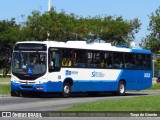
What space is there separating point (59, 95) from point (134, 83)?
19.1 feet

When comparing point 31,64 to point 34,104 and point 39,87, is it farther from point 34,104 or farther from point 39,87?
point 34,104

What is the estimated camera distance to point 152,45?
4716 cm

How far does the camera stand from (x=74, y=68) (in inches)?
1223

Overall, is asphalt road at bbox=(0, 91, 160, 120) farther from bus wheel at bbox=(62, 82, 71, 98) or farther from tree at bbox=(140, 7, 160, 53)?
tree at bbox=(140, 7, 160, 53)

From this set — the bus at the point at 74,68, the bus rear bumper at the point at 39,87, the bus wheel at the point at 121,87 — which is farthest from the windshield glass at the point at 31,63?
the bus wheel at the point at 121,87

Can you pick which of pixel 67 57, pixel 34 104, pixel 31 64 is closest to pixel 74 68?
pixel 67 57

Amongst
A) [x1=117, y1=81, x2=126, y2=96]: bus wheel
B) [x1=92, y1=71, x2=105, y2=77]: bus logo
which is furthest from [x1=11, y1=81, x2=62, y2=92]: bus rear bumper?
[x1=117, y1=81, x2=126, y2=96]: bus wheel

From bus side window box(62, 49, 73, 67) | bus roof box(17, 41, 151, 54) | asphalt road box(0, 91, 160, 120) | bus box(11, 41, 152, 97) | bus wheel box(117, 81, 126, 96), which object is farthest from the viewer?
bus wheel box(117, 81, 126, 96)

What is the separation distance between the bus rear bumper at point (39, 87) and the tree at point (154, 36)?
1853 centimetres

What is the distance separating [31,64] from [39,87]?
134 cm

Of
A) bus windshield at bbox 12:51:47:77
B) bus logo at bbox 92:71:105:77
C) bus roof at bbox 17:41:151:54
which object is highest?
bus roof at bbox 17:41:151:54

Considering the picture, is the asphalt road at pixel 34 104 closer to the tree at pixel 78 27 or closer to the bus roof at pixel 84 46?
the bus roof at pixel 84 46

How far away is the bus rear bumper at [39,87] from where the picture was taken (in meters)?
29.5

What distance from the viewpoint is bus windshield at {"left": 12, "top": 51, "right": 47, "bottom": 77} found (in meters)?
29.4
